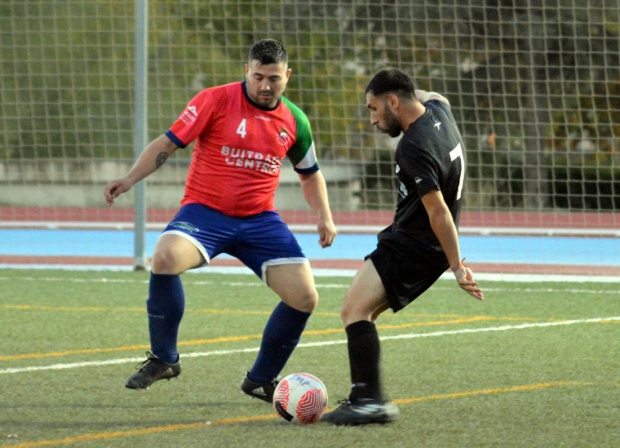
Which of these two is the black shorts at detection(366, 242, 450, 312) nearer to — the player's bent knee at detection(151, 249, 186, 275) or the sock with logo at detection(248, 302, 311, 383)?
the sock with logo at detection(248, 302, 311, 383)

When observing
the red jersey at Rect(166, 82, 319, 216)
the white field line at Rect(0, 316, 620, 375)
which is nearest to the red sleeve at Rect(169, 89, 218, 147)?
the red jersey at Rect(166, 82, 319, 216)

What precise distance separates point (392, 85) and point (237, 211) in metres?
1.29

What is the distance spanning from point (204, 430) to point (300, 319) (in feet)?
3.59

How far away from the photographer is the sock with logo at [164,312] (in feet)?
19.9

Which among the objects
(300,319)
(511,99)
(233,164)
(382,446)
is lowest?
(382,446)

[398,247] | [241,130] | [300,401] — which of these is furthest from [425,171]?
[241,130]

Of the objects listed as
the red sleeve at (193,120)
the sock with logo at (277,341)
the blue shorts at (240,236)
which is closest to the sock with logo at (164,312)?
the blue shorts at (240,236)

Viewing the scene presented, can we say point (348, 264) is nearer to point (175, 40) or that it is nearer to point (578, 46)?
point (175, 40)

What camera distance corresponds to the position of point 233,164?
6.23 m

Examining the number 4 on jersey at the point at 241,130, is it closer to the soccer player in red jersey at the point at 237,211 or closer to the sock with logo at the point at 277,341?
the soccer player in red jersey at the point at 237,211

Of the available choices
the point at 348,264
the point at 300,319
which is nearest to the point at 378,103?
the point at 300,319

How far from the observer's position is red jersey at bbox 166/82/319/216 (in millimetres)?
6195

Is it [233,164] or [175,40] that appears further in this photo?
[175,40]

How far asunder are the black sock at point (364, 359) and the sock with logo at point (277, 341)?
68 cm
